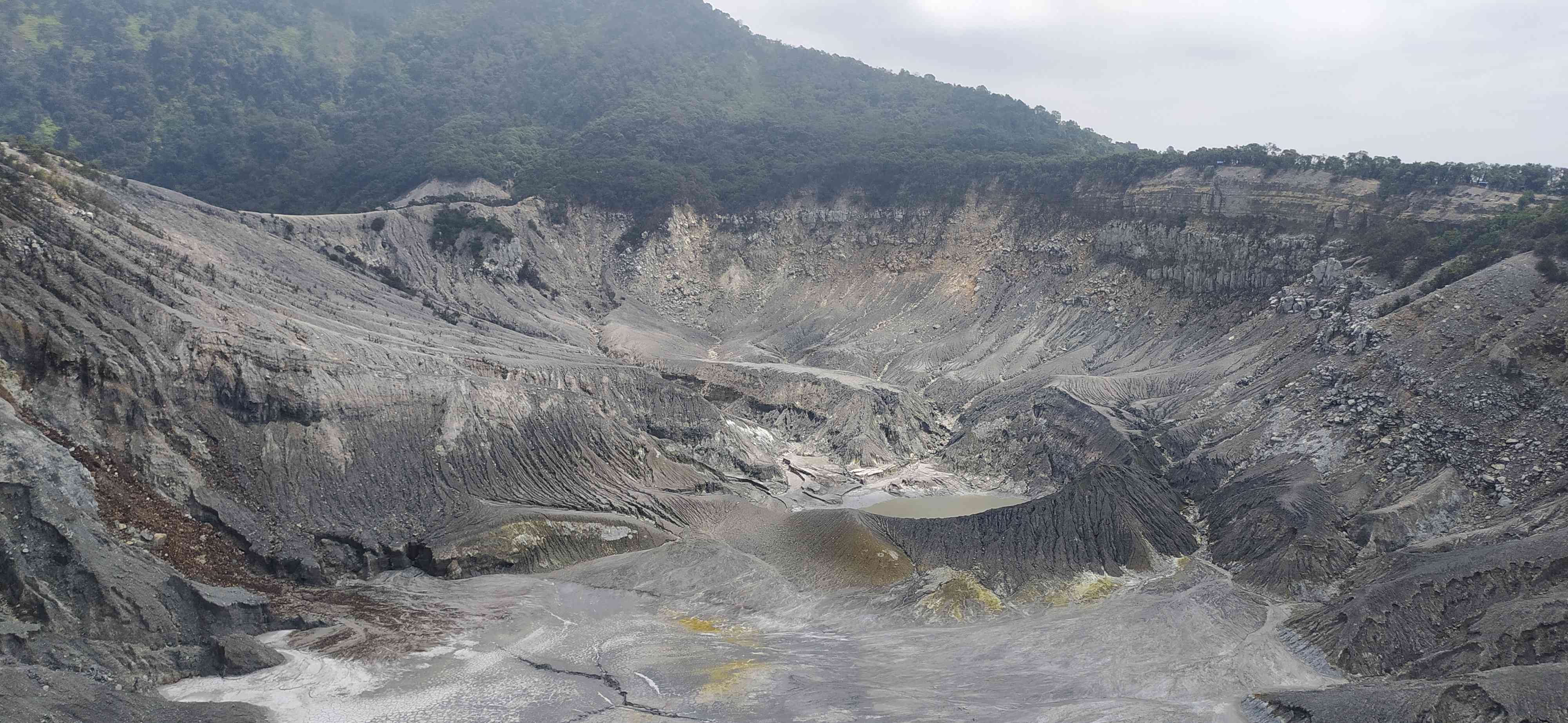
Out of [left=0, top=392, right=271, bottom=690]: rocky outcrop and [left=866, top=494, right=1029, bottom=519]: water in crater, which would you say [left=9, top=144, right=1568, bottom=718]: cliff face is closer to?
[left=0, top=392, right=271, bottom=690]: rocky outcrop

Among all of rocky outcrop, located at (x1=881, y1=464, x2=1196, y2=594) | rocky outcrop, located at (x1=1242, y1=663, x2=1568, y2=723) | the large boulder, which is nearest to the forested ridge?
the large boulder

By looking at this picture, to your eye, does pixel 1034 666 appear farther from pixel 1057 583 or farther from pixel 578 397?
pixel 578 397

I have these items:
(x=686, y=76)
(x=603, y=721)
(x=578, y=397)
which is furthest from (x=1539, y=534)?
(x=686, y=76)

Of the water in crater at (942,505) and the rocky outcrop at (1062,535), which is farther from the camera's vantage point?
the water in crater at (942,505)

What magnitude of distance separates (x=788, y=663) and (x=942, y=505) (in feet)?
79.5

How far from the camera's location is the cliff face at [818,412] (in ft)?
130

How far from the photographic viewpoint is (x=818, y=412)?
6881 cm

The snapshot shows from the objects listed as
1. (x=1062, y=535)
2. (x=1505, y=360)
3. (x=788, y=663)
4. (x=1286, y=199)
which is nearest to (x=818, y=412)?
(x=1062, y=535)

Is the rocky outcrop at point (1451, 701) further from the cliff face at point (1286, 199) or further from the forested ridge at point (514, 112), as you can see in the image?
the forested ridge at point (514, 112)

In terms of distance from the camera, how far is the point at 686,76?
148 m

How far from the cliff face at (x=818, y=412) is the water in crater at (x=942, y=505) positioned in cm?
175

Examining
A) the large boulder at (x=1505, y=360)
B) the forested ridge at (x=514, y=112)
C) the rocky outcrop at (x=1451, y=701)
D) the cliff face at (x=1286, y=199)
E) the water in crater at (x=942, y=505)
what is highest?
the forested ridge at (x=514, y=112)

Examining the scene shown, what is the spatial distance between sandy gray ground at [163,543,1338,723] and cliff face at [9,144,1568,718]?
2.34 m

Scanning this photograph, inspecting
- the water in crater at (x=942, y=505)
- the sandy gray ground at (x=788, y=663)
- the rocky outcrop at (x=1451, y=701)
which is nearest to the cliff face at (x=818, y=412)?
the water in crater at (x=942, y=505)
